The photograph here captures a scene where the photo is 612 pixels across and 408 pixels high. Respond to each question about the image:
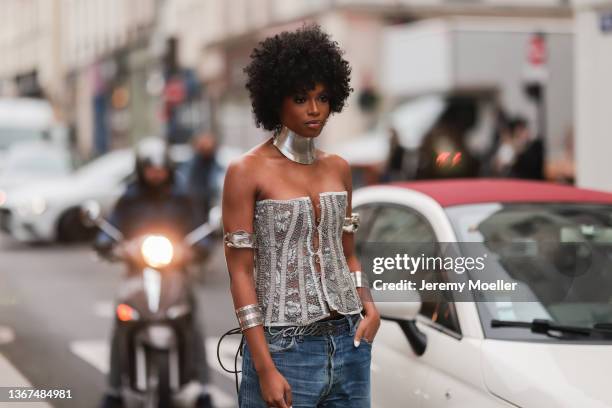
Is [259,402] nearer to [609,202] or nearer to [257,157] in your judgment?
[257,157]

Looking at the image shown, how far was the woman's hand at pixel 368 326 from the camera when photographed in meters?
3.14

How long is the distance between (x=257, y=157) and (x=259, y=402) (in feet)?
2.07

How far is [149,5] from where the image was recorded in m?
24.2

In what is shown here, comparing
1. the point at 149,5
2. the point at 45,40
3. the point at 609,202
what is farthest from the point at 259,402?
the point at 149,5

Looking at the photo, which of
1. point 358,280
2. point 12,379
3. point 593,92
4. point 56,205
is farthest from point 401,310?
point 56,205

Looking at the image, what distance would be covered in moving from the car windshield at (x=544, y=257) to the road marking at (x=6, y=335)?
5.04 meters

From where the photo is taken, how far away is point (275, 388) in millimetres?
2955

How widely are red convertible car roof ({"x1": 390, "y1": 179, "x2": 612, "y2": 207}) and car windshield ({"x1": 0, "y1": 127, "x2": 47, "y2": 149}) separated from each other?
799 inches

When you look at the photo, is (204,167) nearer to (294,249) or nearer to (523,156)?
(523,156)

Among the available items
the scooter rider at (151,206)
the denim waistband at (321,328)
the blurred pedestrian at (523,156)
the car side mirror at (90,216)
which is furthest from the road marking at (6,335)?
the denim waistband at (321,328)

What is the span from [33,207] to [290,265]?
14.0 meters

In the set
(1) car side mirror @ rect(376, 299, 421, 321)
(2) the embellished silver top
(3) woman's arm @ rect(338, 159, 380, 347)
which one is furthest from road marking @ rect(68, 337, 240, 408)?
(2) the embellished silver top

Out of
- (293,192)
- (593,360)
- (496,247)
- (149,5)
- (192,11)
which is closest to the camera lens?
(293,192)

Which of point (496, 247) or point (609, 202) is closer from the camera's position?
point (496, 247)
